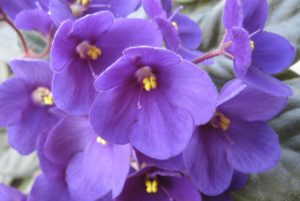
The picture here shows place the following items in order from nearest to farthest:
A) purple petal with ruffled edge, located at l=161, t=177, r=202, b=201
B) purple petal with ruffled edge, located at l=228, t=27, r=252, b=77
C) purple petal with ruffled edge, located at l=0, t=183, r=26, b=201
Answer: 1. purple petal with ruffled edge, located at l=228, t=27, r=252, b=77
2. purple petal with ruffled edge, located at l=161, t=177, r=202, b=201
3. purple petal with ruffled edge, located at l=0, t=183, r=26, b=201

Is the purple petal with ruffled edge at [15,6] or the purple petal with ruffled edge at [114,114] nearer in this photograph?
the purple petal with ruffled edge at [114,114]

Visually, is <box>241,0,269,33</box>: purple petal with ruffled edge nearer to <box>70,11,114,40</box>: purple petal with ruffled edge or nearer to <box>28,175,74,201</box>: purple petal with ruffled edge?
<box>70,11,114,40</box>: purple petal with ruffled edge

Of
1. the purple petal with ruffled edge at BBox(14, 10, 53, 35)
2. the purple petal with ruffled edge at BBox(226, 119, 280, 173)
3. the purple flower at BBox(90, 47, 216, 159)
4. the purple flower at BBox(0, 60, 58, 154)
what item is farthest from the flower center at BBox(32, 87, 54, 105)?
the purple petal with ruffled edge at BBox(226, 119, 280, 173)

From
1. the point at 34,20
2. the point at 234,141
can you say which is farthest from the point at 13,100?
the point at 234,141

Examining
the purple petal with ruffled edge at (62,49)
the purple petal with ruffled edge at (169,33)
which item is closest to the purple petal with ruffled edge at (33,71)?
the purple petal with ruffled edge at (62,49)

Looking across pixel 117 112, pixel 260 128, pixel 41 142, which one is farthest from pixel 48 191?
pixel 260 128

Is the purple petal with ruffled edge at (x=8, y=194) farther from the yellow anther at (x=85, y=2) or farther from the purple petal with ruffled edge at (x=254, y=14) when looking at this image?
the purple petal with ruffled edge at (x=254, y=14)
